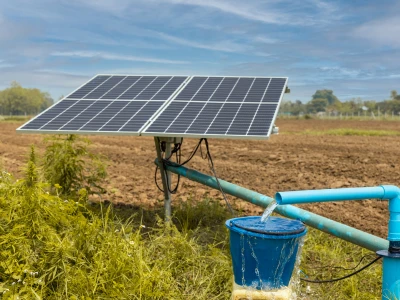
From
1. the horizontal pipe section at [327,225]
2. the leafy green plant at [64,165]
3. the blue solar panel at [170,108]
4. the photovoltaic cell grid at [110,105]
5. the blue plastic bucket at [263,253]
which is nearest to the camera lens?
the blue plastic bucket at [263,253]

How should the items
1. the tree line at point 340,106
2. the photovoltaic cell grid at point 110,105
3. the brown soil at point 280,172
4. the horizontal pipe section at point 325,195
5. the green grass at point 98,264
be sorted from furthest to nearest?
1. the tree line at point 340,106
2. the brown soil at point 280,172
3. the photovoltaic cell grid at point 110,105
4. the green grass at point 98,264
5. the horizontal pipe section at point 325,195

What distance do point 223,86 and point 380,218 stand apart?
327 centimetres

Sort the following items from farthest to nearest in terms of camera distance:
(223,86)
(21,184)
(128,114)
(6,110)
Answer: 1. (6,110)
2. (223,86)
3. (128,114)
4. (21,184)

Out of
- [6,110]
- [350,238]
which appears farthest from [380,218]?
[6,110]

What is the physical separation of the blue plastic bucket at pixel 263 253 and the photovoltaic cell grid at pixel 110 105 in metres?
2.71

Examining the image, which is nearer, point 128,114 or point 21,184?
point 21,184

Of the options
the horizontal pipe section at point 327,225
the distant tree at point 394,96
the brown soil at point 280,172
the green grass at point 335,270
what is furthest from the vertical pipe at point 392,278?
the distant tree at point 394,96

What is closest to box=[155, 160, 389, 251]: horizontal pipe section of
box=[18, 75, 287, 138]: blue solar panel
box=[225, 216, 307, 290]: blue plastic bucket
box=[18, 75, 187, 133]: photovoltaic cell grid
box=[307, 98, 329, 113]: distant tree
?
box=[18, 75, 287, 138]: blue solar panel

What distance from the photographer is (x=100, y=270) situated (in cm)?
470

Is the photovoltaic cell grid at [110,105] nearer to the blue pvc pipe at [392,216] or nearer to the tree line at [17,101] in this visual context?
the blue pvc pipe at [392,216]

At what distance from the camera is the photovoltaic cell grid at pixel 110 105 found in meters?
6.84

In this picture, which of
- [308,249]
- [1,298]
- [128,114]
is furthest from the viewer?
[128,114]

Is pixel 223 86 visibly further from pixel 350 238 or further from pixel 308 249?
pixel 350 238

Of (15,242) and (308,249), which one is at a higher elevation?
(15,242)
